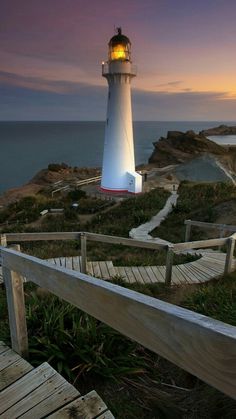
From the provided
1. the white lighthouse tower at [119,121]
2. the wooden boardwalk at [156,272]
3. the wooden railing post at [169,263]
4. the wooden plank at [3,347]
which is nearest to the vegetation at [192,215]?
the wooden boardwalk at [156,272]

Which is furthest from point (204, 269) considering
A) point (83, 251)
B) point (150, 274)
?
point (83, 251)

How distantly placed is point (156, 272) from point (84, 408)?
4.25 meters

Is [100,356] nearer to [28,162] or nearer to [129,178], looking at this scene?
[129,178]

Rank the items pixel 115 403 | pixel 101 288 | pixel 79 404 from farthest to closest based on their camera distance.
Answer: pixel 115 403
pixel 79 404
pixel 101 288

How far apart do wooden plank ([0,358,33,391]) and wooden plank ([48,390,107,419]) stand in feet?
1.49

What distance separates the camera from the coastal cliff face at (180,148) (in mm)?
53031

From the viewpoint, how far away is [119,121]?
24125 mm

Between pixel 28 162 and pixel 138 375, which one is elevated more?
pixel 138 375

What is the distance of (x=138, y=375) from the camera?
2.71m

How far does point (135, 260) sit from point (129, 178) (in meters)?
18.1

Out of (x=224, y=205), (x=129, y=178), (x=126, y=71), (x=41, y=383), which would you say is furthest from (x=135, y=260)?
(x=126, y=71)

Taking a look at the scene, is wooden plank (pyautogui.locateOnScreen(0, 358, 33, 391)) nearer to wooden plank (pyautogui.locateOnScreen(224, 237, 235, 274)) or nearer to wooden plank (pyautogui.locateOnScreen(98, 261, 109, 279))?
wooden plank (pyautogui.locateOnScreen(98, 261, 109, 279))

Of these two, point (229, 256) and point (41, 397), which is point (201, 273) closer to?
point (229, 256)

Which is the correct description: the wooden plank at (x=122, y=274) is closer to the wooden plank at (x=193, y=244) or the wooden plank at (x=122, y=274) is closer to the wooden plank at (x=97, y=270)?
the wooden plank at (x=97, y=270)
